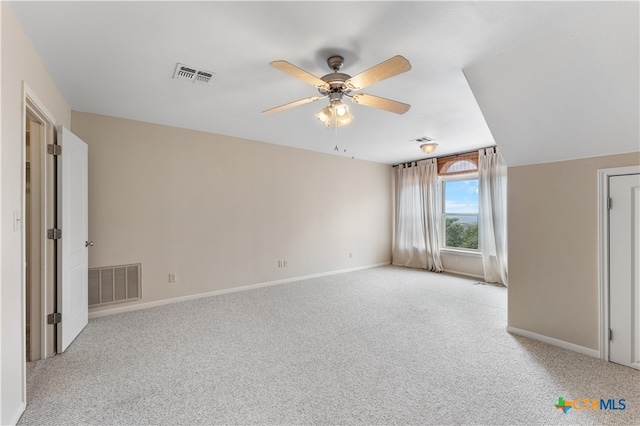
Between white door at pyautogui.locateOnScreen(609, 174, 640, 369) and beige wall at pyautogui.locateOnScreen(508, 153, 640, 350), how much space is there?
11cm

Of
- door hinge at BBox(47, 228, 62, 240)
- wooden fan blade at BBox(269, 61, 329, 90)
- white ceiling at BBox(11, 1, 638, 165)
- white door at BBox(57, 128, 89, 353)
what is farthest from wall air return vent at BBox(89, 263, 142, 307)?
wooden fan blade at BBox(269, 61, 329, 90)

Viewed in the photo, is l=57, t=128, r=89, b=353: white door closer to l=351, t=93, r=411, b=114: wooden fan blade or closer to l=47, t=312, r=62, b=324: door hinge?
l=47, t=312, r=62, b=324: door hinge

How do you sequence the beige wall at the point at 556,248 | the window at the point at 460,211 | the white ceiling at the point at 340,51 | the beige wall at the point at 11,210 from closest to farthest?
the beige wall at the point at 11,210 → the white ceiling at the point at 340,51 → the beige wall at the point at 556,248 → the window at the point at 460,211

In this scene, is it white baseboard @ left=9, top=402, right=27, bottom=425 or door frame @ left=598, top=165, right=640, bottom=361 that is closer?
white baseboard @ left=9, top=402, right=27, bottom=425

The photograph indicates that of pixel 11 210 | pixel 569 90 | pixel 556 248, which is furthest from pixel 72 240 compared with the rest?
pixel 556 248

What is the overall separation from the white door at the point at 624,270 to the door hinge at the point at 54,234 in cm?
486

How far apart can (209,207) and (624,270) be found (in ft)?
15.4

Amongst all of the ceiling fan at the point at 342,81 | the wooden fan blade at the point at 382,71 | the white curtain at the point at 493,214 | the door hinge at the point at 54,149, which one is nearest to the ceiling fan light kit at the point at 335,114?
the ceiling fan at the point at 342,81

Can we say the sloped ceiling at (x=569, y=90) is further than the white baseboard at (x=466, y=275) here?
No

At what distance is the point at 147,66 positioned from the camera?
2361 mm

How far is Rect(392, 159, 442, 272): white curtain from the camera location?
19.9 ft

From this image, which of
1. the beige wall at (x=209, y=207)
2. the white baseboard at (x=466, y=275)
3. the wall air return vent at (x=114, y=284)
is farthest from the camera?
the white baseboard at (x=466, y=275)

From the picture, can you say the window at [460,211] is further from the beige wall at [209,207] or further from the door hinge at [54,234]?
the door hinge at [54,234]

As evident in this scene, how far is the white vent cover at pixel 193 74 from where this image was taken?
7.89ft
